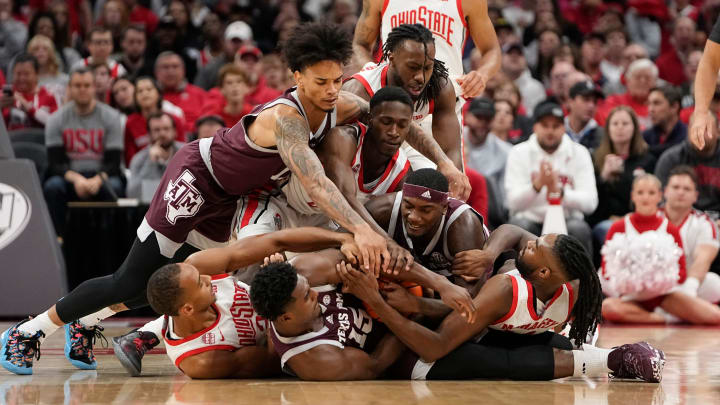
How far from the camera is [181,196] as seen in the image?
5137mm

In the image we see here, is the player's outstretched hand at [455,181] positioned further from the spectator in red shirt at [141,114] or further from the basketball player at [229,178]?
the spectator in red shirt at [141,114]

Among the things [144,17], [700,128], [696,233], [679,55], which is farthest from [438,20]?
[679,55]

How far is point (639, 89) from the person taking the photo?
421 inches

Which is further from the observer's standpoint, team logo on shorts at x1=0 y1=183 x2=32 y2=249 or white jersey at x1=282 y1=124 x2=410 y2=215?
team logo on shorts at x1=0 y1=183 x2=32 y2=249

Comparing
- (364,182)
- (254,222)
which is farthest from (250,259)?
(364,182)

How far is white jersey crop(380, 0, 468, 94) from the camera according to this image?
6.58 meters

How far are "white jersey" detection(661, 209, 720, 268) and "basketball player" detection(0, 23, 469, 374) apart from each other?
378cm

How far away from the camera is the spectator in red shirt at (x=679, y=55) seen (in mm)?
12586

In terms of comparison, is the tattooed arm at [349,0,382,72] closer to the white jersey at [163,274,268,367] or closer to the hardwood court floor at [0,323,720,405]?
the white jersey at [163,274,268,367]

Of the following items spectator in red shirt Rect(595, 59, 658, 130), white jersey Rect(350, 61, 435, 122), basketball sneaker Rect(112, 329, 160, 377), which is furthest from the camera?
spectator in red shirt Rect(595, 59, 658, 130)

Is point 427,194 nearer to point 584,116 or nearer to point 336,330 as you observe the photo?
point 336,330

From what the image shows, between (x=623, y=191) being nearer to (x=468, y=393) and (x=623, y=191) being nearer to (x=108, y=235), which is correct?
(x=108, y=235)

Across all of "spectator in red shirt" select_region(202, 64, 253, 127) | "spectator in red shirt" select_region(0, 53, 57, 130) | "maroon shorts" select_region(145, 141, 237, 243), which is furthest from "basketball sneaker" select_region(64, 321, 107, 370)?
"spectator in red shirt" select_region(0, 53, 57, 130)

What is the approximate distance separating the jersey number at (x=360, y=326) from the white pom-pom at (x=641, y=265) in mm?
3825
